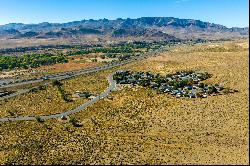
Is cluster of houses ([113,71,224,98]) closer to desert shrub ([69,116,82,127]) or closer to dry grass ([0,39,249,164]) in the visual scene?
dry grass ([0,39,249,164])

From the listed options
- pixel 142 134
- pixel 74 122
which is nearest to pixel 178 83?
pixel 74 122

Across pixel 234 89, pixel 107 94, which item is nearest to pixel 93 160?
pixel 107 94

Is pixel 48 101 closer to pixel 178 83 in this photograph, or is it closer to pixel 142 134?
pixel 142 134

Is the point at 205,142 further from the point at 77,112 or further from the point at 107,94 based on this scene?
the point at 107,94

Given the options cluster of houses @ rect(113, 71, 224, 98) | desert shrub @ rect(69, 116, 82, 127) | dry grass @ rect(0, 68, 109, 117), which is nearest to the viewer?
desert shrub @ rect(69, 116, 82, 127)

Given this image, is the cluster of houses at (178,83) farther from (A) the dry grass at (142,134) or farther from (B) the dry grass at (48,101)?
(B) the dry grass at (48,101)

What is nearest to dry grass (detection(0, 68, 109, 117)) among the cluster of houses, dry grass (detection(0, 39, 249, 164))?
dry grass (detection(0, 39, 249, 164))
